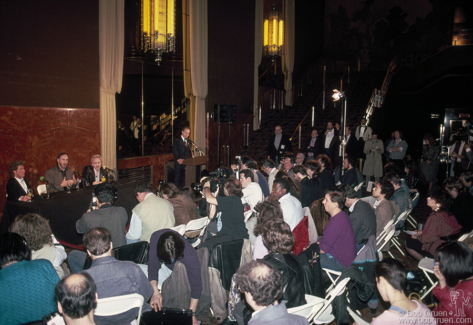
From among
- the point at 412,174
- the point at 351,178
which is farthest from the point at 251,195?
the point at 412,174

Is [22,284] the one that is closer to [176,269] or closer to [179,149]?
[176,269]

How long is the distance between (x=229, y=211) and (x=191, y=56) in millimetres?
7607

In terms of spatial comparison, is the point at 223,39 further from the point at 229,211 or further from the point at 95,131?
the point at 229,211

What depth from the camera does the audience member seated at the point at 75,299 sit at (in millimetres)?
1855

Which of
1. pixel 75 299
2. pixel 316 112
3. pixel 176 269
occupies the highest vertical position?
pixel 316 112

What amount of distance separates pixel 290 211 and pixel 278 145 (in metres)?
5.72

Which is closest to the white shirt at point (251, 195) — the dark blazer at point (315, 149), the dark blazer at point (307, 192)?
the dark blazer at point (307, 192)

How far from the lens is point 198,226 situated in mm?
4195

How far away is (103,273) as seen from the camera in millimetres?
2467

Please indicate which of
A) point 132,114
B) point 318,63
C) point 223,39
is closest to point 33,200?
point 132,114

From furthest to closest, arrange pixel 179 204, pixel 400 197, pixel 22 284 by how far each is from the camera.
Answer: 1. pixel 400 197
2. pixel 179 204
3. pixel 22 284

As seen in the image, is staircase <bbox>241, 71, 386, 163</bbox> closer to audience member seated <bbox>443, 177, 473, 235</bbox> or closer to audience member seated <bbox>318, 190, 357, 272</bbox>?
audience member seated <bbox>443, 177, 473, 235</bbox>

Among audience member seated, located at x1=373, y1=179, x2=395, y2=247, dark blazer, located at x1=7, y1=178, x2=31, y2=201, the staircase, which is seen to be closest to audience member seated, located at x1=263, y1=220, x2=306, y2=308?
audience member seated, located at x1=373, y1=179, x2=395, y2=247

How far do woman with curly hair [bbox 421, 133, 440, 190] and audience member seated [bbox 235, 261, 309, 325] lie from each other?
25.3 feet
